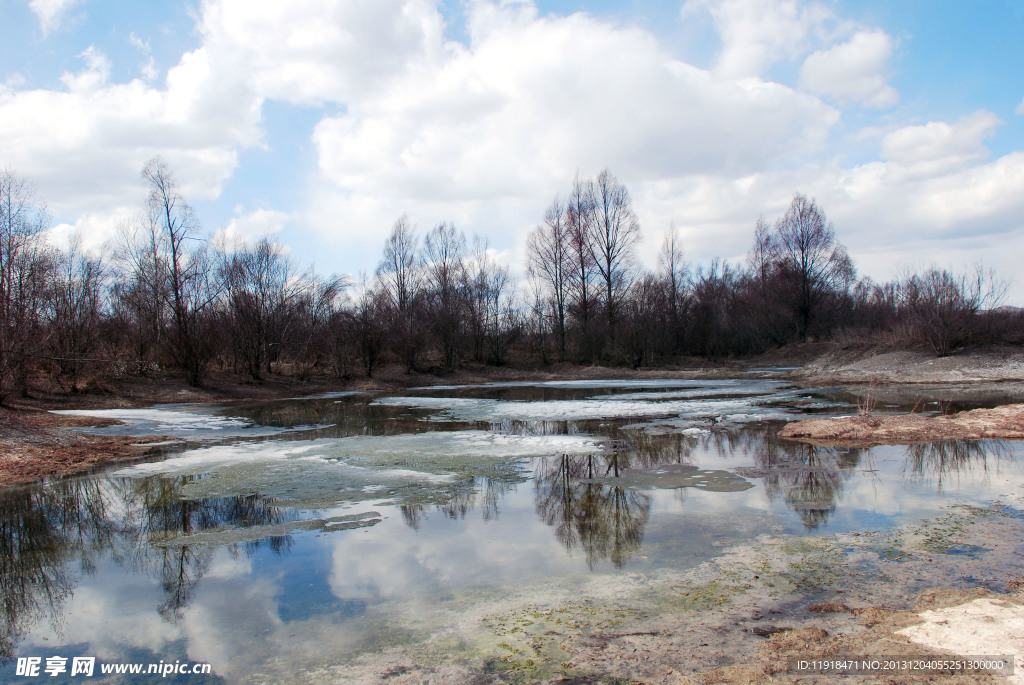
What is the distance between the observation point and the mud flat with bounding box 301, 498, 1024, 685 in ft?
12.5

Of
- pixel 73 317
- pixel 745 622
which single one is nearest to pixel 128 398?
pixel 73 317

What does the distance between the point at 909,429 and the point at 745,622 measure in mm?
10391

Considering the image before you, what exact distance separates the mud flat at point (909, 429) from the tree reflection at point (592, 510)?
4.96 metres

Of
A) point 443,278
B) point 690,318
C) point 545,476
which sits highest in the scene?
point 443,278

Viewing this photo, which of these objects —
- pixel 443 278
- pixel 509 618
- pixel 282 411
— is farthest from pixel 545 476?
pixel 443 278

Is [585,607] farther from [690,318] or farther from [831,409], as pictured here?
[690,318]

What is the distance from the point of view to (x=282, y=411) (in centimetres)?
2395

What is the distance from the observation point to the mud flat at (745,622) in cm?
380

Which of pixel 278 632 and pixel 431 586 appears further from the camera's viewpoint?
pixel 431 586

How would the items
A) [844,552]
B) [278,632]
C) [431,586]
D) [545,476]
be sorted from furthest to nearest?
[545,476] < [844,552] < [431,586] < [278,632]

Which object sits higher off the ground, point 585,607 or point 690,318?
point 690,318

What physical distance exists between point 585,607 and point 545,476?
5279 millimetres

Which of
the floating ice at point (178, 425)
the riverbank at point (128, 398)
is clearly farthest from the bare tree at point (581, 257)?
the floating ice at point (178, 425)

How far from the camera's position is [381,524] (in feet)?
24.9
